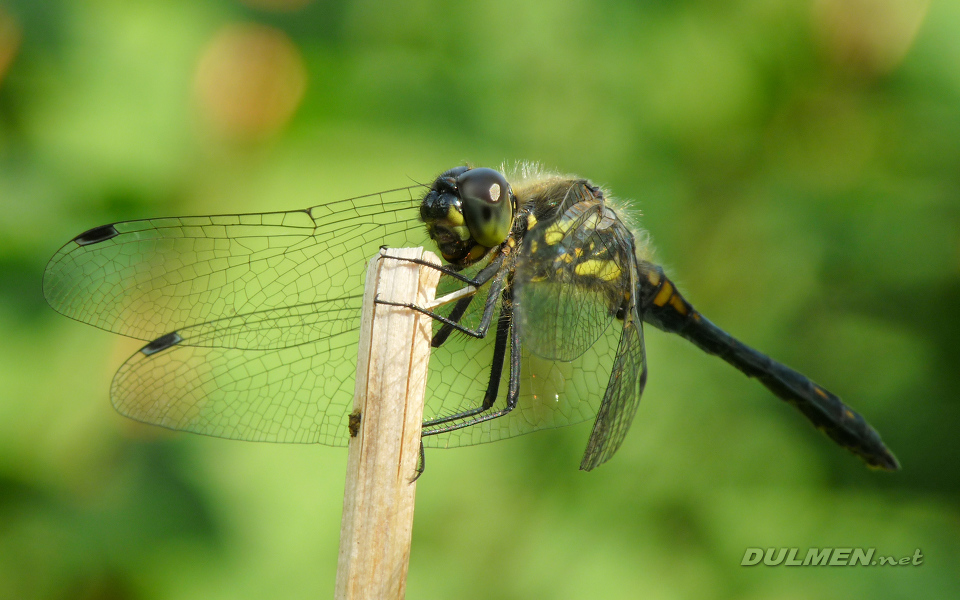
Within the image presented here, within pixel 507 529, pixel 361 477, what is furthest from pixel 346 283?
pixel 507 529

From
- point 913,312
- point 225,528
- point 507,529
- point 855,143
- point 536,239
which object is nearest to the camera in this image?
point 536,239

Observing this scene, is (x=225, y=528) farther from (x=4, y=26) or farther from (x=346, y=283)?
(x=4, y=26)

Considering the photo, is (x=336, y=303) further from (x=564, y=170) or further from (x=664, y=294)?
(x=564, y=170)

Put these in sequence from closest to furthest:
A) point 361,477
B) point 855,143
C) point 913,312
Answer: point 361,477, point 913,312, point 855,143

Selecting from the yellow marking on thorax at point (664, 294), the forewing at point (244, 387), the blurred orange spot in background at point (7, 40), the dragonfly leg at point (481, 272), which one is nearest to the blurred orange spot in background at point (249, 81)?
the blurred orange spot in background at point (7, 40)

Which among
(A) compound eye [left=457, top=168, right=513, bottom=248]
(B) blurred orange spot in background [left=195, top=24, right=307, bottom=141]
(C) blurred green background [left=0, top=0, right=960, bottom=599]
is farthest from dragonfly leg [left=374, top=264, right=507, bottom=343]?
(B) blurred orange spot in background [left=195, top=24, right=307, bottom=141]

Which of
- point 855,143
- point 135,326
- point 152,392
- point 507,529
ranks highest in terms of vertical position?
point 855,143

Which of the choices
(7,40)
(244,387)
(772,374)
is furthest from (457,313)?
(7,40)

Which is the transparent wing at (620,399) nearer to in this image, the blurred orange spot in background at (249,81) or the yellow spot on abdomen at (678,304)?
the yellow spot on abdomen at (678,304)
